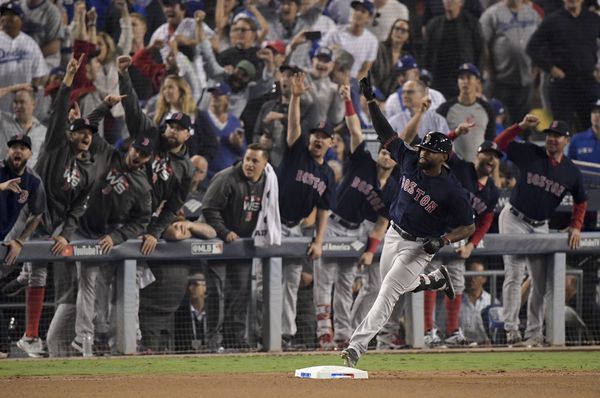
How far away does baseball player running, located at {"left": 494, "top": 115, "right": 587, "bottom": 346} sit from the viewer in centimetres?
1085

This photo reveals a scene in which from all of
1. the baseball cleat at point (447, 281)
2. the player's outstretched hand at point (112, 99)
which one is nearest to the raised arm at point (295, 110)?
the player's outstretched hand at point (112, 99)

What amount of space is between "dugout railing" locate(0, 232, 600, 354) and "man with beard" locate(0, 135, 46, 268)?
0.12m

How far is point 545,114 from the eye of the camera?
43.5 feet

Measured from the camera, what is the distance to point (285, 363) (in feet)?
30.2

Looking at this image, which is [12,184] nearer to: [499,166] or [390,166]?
[390,166]

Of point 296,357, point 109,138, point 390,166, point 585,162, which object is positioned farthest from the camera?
point 585,162

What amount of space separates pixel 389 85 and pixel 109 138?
135 inches

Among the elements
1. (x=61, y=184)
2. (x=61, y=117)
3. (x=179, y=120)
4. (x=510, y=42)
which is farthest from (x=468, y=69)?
(x=61, y=184)

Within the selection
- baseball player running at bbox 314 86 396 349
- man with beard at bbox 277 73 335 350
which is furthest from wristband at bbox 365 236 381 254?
man with beard at bbox 277 73 335 350

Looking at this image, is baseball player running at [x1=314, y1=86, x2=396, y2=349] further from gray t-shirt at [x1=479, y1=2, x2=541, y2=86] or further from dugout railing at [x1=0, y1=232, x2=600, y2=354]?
gray t-shirt at [x1=479, y1=2, x2=541, y2=86]

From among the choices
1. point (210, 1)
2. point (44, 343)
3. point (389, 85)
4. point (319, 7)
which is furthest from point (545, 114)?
point (44, 343)

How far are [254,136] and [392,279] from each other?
168 inches

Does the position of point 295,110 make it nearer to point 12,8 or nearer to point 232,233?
point 232,233

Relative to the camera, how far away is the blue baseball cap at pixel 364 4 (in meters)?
12.8
